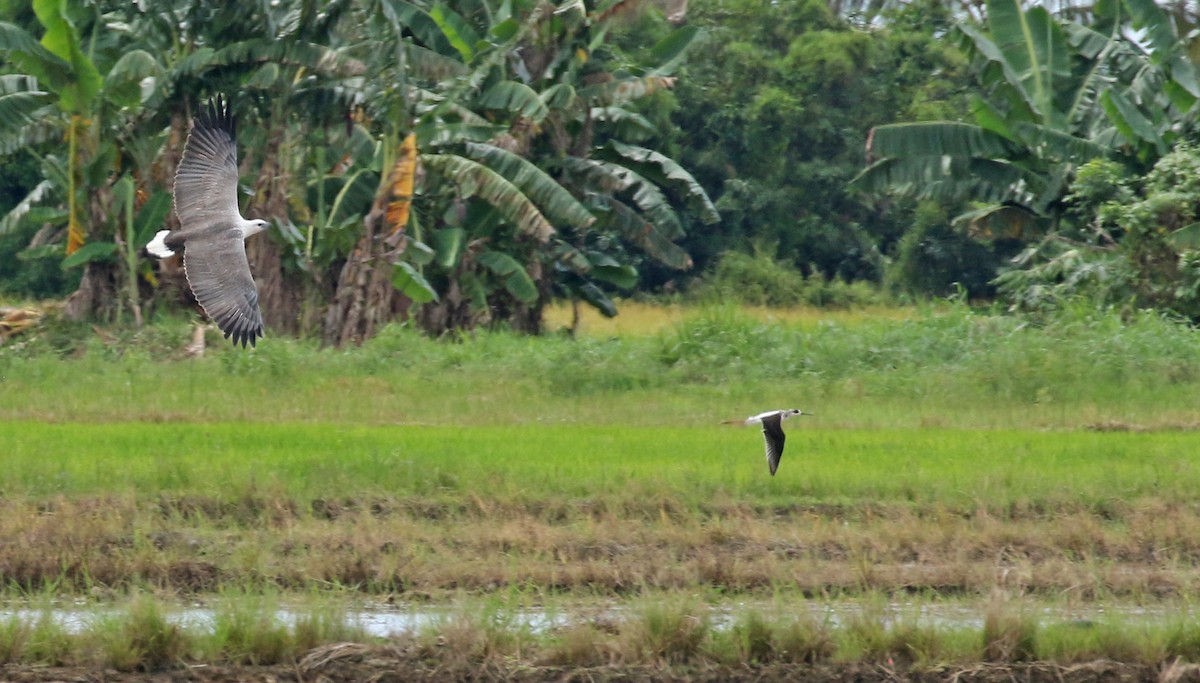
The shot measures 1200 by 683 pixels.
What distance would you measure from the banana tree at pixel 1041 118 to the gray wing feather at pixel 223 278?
30.1 ft

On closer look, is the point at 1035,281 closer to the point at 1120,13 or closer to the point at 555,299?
the point at 1120,13

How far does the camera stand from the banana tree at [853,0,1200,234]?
15008mm

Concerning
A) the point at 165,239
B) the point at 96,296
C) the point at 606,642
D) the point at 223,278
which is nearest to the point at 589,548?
the point at 606,642

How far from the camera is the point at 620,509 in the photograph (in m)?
7.92

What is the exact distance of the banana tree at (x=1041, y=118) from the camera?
1501 centimetres

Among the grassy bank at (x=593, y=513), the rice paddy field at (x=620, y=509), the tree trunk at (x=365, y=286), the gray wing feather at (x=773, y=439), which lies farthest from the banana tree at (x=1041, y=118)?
the gray wing feather at (x=773, y=439)

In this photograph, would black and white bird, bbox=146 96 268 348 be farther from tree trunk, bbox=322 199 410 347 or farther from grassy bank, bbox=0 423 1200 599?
tree trunk, bbox=322 199 410 347

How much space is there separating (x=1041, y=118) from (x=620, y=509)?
8.93 metres

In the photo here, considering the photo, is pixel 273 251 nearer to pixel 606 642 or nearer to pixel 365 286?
pixel 365 286

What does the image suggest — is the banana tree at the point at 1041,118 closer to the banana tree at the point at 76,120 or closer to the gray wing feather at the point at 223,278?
the banana tree at the point at 76,120

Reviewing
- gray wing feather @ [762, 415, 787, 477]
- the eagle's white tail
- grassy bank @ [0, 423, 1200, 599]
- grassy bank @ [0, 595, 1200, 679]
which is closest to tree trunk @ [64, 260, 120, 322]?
grassy bank @ [0, 423, 1200, 599]

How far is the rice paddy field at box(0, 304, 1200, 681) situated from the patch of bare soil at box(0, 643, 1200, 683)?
0.01m

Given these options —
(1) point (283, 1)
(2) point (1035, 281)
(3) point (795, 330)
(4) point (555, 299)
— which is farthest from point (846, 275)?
(1) point (283, 1)

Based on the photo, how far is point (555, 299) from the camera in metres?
23.1
